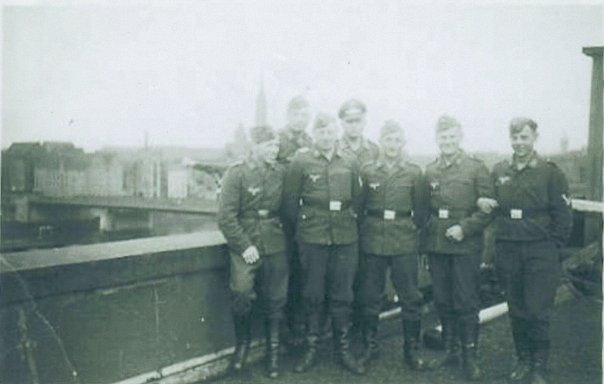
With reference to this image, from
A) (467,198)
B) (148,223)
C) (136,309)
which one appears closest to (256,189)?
(136,309)

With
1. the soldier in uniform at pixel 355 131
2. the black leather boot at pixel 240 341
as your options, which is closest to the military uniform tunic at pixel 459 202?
the soldier in uniform at pixel 355 131

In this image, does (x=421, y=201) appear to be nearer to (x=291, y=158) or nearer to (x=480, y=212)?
(x=480, y=212)

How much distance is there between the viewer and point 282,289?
374 centimetres

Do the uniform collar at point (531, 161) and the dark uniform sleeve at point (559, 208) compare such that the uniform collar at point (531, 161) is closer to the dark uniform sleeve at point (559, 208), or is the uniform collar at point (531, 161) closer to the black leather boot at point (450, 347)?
the dark uniform sleeve at point (559, 208)

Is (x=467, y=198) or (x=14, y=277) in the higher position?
(x=467, y=198)

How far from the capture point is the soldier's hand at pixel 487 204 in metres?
3.71

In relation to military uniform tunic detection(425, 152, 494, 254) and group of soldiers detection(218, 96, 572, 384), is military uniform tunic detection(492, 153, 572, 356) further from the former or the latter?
military uniform tunic detection(425, 152, 494, 254)

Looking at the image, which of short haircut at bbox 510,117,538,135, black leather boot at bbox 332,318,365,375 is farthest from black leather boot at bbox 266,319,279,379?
short haircut at bbox 510,117,538,135

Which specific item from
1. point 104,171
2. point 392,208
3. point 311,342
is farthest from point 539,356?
point 104,171

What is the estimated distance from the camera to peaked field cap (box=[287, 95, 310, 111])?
13.6 feet

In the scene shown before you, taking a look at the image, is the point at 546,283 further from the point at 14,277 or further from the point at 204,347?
the point at 14,277

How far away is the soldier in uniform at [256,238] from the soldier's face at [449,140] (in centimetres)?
99

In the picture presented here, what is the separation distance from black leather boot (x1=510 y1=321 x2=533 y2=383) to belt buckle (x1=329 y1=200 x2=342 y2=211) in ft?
3.96

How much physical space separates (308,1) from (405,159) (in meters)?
1.13
